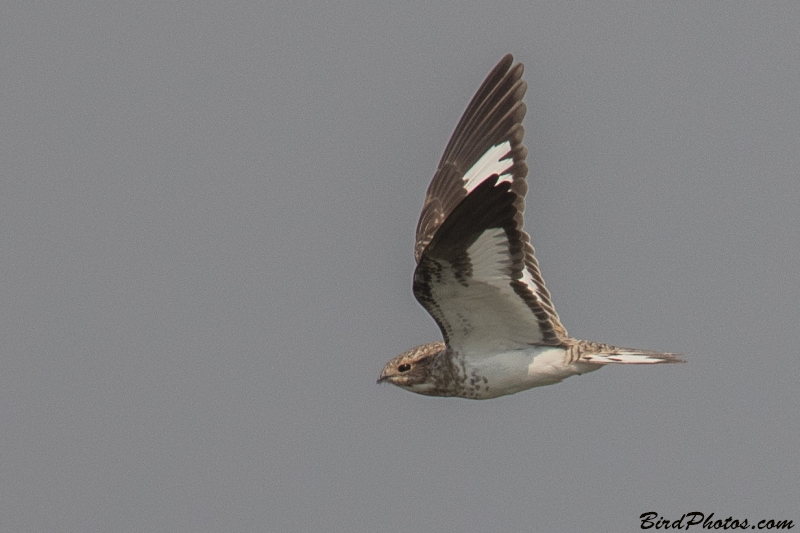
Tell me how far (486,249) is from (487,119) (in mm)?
2837

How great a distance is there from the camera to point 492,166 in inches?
493

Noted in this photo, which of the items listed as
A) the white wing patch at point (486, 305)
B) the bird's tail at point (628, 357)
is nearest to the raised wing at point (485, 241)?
the white wing patch at point (486, 305)

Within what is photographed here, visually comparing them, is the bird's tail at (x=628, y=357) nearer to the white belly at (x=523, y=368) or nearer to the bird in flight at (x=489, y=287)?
the bird in flight at (x=489, y=287)

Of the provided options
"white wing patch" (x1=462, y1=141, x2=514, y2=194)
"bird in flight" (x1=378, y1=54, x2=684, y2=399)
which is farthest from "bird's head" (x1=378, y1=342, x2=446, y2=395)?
"white wing patch" (x1=462, y1=141, x2=514, y2=194)

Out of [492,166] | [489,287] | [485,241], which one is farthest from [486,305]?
[492,166]

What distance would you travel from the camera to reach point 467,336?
11.3 metres

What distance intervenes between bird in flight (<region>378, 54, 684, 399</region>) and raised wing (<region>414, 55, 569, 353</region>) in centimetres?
1

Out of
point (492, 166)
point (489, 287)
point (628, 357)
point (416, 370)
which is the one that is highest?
point (492, 166)

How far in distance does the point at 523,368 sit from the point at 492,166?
2.35 m

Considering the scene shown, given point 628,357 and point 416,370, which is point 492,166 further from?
point 628,357

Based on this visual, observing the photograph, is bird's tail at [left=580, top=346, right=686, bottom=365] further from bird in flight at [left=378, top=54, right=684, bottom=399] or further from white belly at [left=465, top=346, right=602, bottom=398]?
white belly at [left=465, top=346, right=602, bottom=398]

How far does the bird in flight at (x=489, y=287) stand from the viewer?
1005cm

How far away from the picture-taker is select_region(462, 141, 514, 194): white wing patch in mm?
12250

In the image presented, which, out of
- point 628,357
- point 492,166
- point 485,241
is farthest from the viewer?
point 492,166
